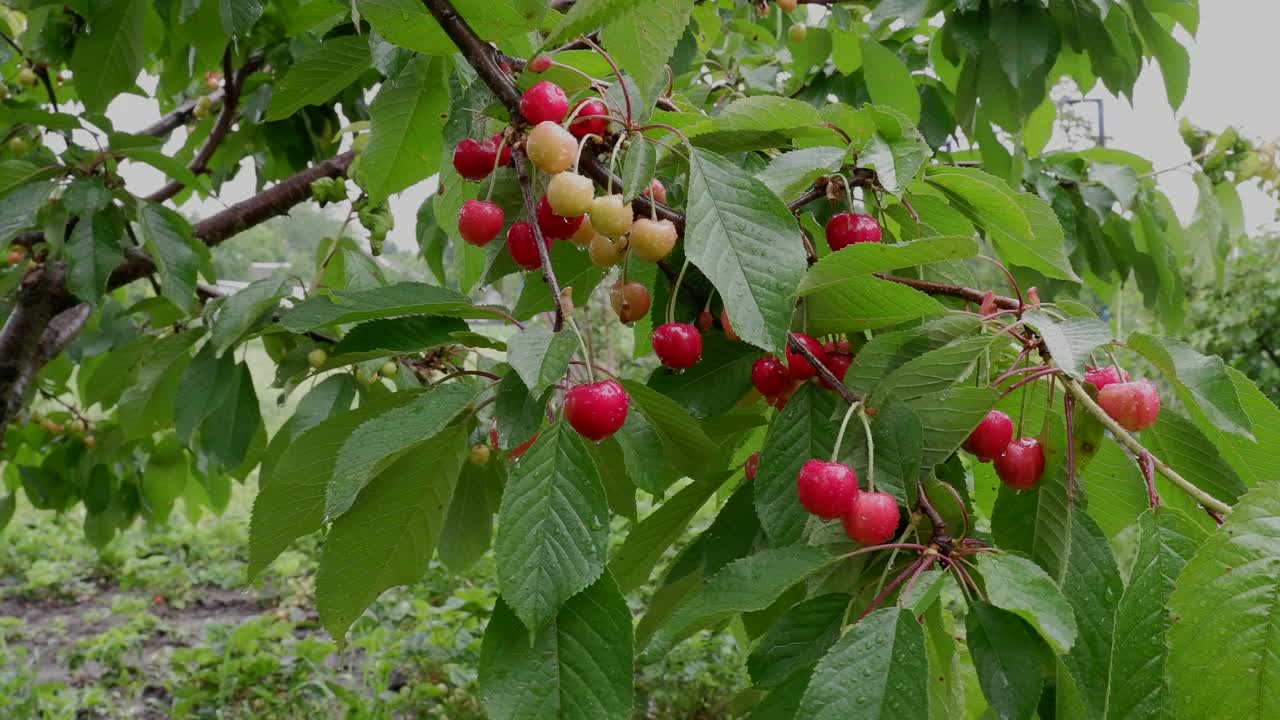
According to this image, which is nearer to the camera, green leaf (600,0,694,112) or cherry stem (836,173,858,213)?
green leaf (600,0,694,112)

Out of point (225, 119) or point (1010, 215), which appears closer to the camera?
point (1010, 215)

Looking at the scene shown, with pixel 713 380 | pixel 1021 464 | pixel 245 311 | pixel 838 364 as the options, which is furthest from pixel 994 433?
pixel 245 311

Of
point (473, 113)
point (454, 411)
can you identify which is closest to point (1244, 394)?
point (454, 411)

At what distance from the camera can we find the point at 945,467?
0.78 m

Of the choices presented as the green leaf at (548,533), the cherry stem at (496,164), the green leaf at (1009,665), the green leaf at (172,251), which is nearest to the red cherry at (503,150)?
the cherry stem at (496,164)

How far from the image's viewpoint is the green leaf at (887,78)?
1550 mm

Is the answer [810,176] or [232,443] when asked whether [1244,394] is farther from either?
[232,443]

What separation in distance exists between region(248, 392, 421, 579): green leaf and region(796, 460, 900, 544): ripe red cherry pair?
0.32 metres

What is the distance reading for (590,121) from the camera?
781 mm

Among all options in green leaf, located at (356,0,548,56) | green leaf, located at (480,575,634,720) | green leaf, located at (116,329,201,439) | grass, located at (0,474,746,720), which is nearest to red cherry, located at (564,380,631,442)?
green leaf, located at (480,575,634,720)

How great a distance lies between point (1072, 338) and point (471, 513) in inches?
33.0

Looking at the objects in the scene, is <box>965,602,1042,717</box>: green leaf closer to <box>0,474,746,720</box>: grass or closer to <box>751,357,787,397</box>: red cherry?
<box>751,357,787,397</box>: red cherry

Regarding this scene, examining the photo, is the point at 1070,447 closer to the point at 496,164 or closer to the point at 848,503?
the point at 848,503

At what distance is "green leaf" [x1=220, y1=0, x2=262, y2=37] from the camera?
1192mm
